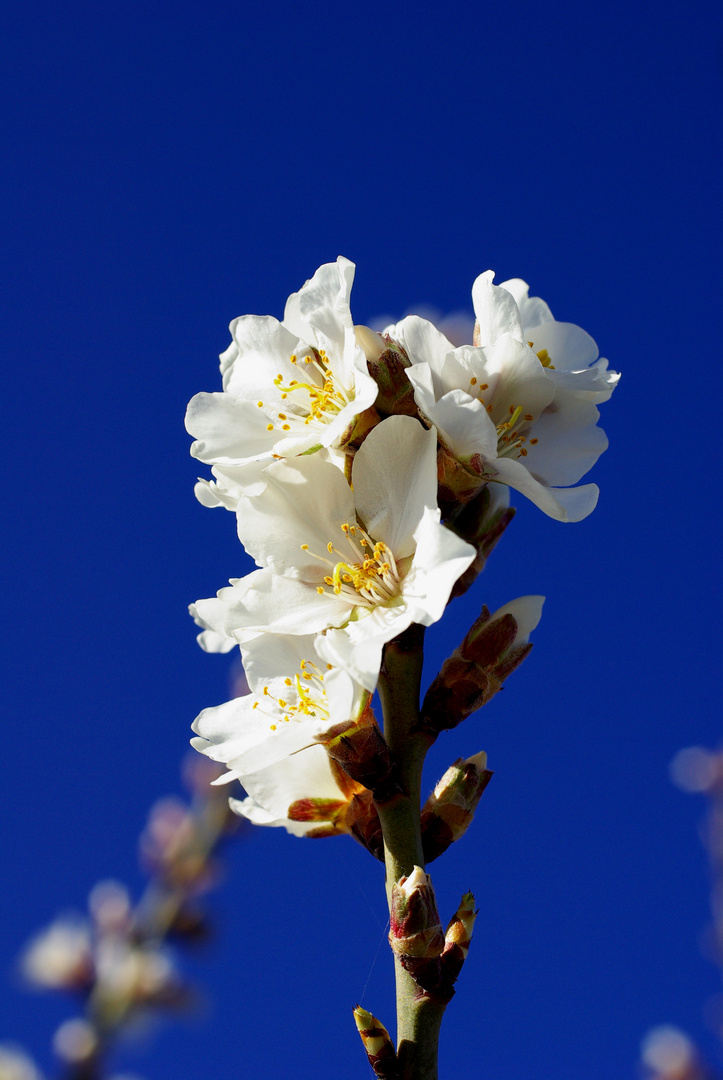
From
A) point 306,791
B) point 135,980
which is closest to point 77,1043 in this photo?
point 135,980

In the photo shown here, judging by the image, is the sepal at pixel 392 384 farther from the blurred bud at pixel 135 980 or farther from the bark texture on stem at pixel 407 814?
the blurred bud at pixel 135 980

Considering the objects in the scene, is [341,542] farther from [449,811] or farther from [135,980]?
[135,980]

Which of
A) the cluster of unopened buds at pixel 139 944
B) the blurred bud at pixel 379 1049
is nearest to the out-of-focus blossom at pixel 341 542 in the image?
the blurred bud at pixel 379 1049

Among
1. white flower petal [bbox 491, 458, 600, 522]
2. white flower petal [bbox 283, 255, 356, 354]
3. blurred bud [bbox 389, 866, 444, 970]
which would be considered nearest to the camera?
blurred bud [bbox 389, 866, 444, 970]

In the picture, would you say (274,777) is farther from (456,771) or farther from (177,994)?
(177,994)

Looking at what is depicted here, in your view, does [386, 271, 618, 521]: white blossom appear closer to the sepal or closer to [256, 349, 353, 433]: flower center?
the sepal

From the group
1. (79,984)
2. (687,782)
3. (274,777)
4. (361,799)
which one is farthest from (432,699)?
(687,782)

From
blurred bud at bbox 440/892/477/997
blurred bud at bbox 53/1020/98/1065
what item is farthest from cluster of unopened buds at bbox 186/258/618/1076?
blurred bud at bbox 53/1020/98/1065
